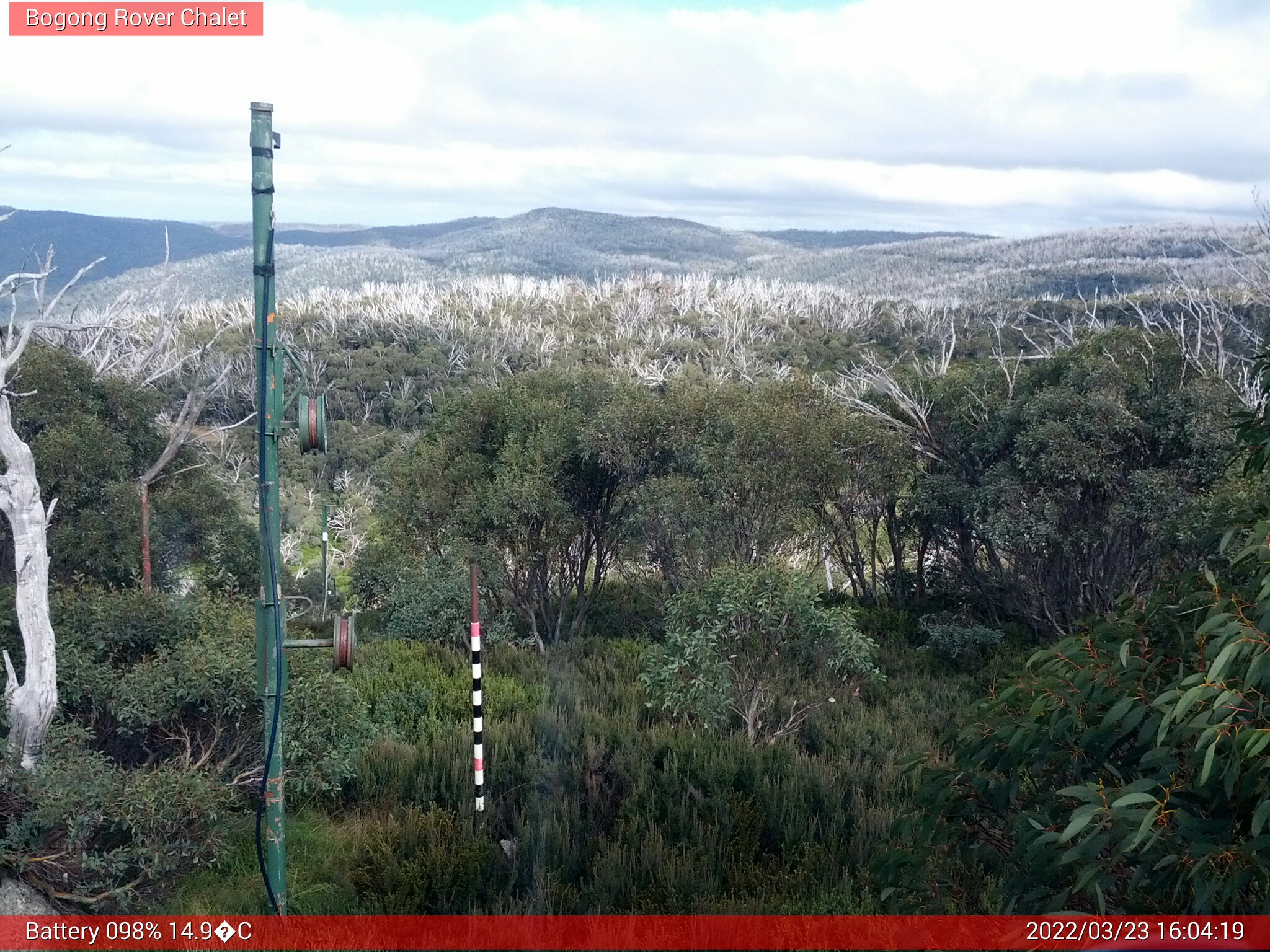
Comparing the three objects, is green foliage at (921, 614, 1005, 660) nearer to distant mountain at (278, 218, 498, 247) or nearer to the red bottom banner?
the red bottom banner

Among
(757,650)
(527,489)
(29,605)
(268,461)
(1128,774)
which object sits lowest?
(757,650)

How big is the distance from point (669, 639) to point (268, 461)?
5.75 metres

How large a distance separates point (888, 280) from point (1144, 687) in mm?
76364

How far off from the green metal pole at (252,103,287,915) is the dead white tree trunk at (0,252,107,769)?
2.36 meters

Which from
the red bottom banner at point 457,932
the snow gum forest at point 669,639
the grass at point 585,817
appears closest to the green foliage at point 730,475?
the snow gum forest at point 669,639

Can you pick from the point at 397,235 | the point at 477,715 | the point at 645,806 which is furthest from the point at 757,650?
the point at 397,235

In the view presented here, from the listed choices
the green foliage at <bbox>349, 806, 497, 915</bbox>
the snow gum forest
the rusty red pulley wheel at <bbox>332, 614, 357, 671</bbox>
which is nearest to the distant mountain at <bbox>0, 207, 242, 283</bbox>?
the snow gum forest

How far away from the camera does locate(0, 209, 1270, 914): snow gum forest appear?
309 centimetres

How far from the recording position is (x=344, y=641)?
16.0ft

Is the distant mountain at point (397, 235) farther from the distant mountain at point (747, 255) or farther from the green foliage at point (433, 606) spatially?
the green foliage at point (433, 606)

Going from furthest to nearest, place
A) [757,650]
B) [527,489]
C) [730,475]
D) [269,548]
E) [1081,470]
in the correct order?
[527,489], [730,475], [1081,470], [757,650], [269,548]

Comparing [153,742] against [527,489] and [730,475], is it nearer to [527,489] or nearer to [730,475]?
[527,489]

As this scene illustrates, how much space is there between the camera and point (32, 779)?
598cm

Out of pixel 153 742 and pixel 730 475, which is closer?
pixel 153 742
